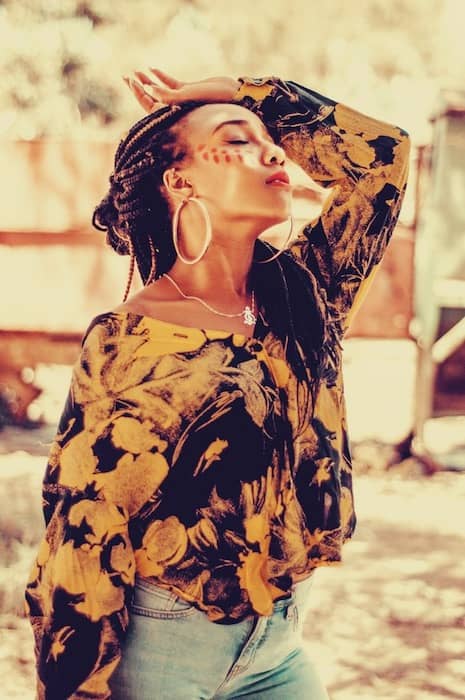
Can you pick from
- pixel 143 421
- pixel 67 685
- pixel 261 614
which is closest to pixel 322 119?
pixel 143 421

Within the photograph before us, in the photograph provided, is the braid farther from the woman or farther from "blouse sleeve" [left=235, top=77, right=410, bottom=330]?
"blouse sleeve" [left=235, top=77, right=410, bottom=330]

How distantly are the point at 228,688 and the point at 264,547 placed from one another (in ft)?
0.89

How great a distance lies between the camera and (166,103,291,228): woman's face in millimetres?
1740

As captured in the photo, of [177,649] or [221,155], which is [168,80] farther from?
[177,649]

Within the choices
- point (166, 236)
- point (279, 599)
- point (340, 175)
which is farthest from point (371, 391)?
point (279, 599)

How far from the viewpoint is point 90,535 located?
149 cm

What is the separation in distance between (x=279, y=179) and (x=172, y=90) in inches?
11.1

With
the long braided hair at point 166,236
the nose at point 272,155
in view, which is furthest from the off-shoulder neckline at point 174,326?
the nose at point 272,155

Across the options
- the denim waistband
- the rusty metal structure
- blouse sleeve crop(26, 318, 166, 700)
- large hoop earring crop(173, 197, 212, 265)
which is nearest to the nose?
large hoop earring crop(173, 197, 212, 265)

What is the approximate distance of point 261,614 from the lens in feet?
5.16

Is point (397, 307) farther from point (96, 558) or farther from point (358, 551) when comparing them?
point (96, 558)

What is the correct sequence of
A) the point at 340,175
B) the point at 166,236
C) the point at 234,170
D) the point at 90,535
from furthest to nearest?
1. the point at 340,175
2. the point at 166,236
3. the point at 234,170
4. the point at 90,535

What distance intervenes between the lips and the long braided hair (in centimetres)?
17

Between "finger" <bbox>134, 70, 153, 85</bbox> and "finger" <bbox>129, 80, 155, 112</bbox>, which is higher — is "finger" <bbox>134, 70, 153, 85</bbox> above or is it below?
above
